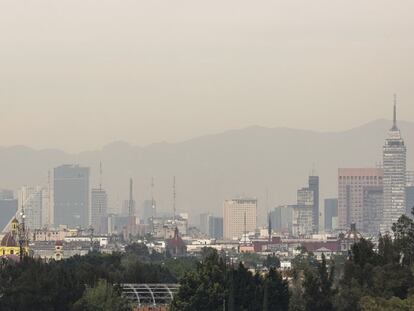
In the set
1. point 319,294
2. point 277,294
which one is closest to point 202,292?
point 277,294

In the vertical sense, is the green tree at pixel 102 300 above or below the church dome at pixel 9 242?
below

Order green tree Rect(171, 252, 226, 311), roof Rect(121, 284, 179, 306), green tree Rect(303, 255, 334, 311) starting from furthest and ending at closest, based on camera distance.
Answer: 1. roof Rect(121, 284, 179, 306)
2. green tree Rect(171, 252, 226, 311)
3. green tree Rect(303, 255, 334, 311)

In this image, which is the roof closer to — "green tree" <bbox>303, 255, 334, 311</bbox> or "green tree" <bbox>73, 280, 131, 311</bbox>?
"green tree" <bbox>73, 280, 131, 311</bbox>

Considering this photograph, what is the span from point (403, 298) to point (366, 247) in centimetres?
665

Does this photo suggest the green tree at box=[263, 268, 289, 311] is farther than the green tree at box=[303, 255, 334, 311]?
Yes

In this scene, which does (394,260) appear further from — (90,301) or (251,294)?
(90,301)

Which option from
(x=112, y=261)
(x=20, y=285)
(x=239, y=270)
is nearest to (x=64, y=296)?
(x=20, y=285)

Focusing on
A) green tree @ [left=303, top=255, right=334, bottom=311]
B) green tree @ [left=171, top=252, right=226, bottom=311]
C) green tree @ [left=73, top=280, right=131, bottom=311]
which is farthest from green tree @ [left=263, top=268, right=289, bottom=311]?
green tree @ [left=73, top=280, right=131, bottom=311]

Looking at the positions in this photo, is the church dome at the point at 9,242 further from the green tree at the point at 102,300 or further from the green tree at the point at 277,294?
the green tree at the point at 277,294

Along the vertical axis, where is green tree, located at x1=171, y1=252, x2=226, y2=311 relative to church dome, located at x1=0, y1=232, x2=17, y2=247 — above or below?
below

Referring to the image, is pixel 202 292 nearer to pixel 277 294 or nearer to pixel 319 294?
pixel 277 294

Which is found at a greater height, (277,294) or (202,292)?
(202,292)

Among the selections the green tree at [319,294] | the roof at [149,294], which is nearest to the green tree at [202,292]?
the green tree at [319,294]

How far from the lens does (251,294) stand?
74562mm
